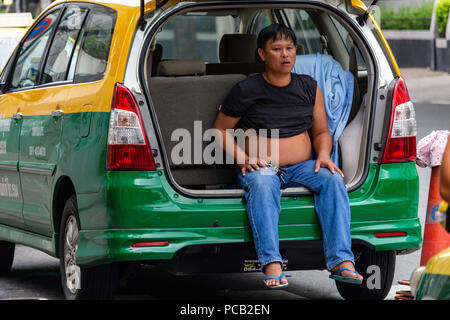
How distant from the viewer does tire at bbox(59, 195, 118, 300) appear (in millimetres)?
6148

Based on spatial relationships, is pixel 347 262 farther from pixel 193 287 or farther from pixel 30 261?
pixel 30 261

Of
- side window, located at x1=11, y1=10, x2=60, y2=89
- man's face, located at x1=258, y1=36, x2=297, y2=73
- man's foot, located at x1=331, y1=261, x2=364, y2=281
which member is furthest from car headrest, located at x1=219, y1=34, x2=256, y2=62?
man's foot, located at x1=331, y1=261, x2=364, y2=281

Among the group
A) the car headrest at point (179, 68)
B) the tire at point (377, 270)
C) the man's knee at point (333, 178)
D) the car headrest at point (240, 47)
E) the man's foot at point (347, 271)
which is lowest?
the tire at point (377, 270)

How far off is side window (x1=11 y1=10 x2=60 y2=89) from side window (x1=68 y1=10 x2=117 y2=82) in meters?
0.66

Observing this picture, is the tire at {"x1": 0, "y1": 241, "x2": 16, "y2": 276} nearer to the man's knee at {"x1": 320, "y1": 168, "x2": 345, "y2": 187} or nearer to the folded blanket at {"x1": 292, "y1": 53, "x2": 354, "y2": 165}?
the folded blanket at {"x1": 292, "y1": 53, "x2": 354, "y2": 165}

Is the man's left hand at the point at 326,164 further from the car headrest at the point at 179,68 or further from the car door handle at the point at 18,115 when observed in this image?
the car door handle at the point at 18,115

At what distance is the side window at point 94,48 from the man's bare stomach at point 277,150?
934 mm

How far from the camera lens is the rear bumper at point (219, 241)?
228 inches

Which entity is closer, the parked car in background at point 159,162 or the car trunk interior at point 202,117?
the parked car in background at point 159,162

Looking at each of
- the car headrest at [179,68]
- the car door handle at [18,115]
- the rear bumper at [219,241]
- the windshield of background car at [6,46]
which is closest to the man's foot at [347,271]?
the rear bumper at [219,241]

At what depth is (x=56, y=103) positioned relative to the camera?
6605mm

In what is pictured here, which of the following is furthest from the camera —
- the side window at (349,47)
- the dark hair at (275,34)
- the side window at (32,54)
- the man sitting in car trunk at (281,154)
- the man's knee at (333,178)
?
the side window at (32,54)

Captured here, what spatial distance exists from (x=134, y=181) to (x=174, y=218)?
0.28 meters
